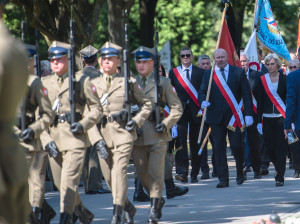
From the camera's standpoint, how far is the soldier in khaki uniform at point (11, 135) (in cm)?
364

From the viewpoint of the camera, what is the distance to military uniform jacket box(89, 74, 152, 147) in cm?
847

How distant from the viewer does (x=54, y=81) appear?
28.0ft

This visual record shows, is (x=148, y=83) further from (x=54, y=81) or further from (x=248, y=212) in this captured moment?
(x=248, y=212)

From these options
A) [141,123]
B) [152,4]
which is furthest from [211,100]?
[152,4]

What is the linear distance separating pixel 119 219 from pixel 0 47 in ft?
15.6

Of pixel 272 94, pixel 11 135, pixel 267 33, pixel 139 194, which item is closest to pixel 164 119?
pixel 139 194

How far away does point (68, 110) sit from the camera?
27.2 feet

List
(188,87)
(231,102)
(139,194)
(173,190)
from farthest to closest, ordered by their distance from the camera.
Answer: (188,87), (231,102), (173,190), (139,194)

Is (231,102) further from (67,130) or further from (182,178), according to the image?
(67,130)

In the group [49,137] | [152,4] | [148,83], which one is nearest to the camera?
[49,137]

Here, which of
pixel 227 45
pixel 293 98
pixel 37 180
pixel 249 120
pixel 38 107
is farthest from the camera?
pixel 227 45

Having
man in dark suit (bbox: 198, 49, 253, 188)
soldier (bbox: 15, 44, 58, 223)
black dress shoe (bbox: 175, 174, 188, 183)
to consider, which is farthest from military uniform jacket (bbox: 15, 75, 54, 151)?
black dress shoe (bbox: 175, 174, 188, 183)

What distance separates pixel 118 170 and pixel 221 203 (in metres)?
2.54

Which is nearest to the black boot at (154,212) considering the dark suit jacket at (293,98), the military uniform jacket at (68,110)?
the military uniform jacket at (68,110)
